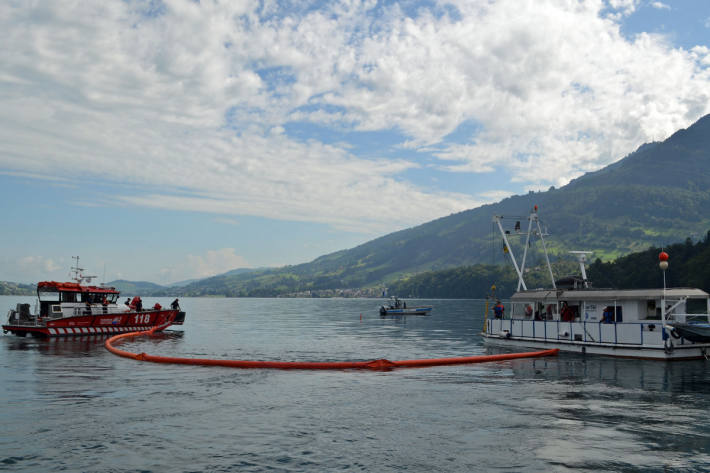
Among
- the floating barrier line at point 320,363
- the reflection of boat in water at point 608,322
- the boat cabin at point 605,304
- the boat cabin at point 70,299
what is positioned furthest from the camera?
the boat cabin at point 70,299

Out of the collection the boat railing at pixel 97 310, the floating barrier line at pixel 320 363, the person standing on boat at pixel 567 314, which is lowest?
the floating barrier line at pixel 320 363

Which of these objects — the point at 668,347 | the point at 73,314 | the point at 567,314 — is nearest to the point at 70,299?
the point at 73,314

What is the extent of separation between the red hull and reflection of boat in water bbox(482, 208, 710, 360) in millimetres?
38883

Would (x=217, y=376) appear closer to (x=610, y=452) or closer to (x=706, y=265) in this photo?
(x=610, y=452)

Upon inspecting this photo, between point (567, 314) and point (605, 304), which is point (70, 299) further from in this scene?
point (605, 304)

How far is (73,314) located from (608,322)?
50731 mm

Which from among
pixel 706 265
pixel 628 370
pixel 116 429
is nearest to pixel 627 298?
pixel 628 370

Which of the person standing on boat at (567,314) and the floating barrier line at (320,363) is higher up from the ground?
the person standing on boat at (567,314)

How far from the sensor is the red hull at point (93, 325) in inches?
2135

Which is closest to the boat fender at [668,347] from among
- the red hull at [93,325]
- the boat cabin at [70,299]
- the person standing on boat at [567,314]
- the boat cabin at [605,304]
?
the boat cabin at [605,304]

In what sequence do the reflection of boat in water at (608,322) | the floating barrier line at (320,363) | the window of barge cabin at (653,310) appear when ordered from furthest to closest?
the window of barge cabin at (653,310) → the reflection of boat in water at (608,322) → the floating barrier line at (320,363)

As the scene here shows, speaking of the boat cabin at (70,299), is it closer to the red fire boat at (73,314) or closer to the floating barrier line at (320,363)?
the red fire boat at (73,314)

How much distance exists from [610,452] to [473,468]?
176 inches

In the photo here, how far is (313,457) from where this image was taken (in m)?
15.5
